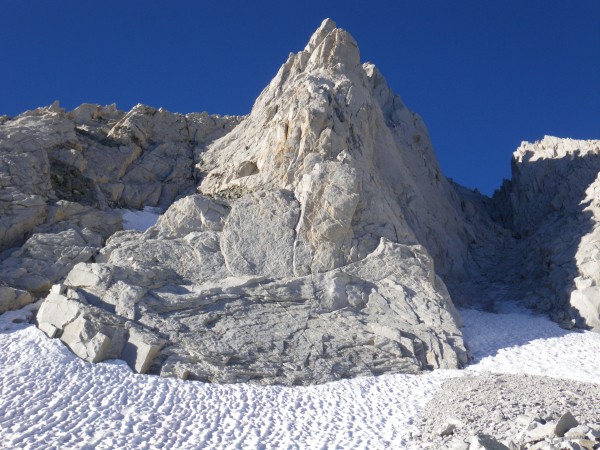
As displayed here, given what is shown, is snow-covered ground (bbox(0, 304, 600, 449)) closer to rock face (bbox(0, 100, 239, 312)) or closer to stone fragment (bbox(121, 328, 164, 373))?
stone fragment (bbox(121, 328, 164, 373))

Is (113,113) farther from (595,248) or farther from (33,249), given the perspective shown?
(595,248)

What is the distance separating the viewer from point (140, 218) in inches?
1268

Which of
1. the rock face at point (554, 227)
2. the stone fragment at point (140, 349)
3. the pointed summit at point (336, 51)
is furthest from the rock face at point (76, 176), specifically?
the rock face at point (554, 227)

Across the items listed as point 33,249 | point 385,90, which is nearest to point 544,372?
point 33,249

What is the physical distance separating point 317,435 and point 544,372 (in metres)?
10.1

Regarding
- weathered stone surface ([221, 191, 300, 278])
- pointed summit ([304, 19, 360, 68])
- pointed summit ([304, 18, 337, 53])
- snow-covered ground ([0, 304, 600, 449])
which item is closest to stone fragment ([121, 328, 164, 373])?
snow-covered ground ([0, 304, 600, 449])

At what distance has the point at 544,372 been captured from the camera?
20312mm

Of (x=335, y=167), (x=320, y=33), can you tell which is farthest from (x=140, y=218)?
(x=320, y=33)

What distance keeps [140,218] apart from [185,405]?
59.4ft

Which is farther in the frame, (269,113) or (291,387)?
(269,113)

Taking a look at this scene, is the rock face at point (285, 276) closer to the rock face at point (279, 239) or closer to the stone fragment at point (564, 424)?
the rock face at point (279, 239)

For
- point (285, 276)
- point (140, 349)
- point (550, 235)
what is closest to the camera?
point (140, 349)

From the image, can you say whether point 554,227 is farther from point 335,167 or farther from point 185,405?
point 185,405

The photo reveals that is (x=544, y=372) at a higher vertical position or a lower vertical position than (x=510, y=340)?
lower
